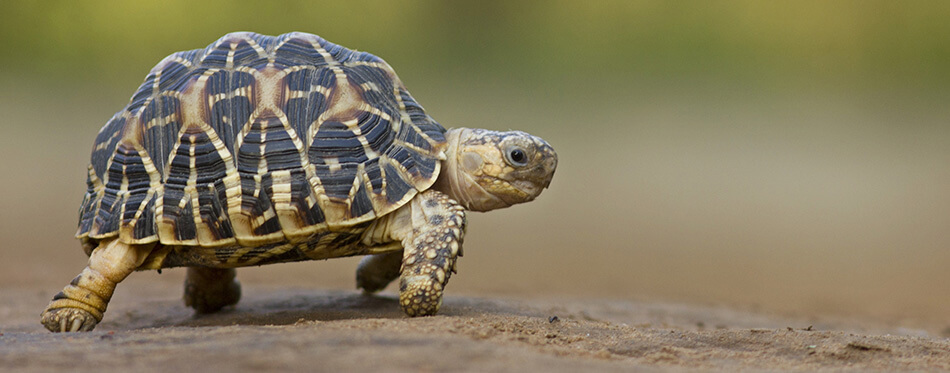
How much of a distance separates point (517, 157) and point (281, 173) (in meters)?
1.31

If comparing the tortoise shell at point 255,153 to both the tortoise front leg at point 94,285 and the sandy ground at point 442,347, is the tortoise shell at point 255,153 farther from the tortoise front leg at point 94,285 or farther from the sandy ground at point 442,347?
the sandy ground at point 442,347

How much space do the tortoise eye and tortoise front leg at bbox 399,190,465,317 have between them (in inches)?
16.7

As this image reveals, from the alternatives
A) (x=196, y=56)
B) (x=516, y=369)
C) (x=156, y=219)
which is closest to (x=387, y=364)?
(x=516, y=369)

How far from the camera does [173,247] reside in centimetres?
430

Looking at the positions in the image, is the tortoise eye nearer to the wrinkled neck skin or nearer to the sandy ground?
the wrinkled neck skin

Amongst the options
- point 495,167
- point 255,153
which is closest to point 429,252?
point 495,167

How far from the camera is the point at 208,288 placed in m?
5.51

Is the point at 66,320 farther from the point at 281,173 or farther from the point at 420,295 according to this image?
the point at 420,295

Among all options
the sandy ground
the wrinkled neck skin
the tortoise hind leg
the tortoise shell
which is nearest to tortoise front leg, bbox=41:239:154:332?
the tortoise shell

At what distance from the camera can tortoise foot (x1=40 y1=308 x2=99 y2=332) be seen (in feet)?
13.8

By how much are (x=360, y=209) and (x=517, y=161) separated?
0.95 metres

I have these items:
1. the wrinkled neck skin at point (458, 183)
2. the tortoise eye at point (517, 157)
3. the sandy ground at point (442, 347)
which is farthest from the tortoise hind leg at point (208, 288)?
the tortoise eye at point (517, 157)

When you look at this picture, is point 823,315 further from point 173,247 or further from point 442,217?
point 173,247

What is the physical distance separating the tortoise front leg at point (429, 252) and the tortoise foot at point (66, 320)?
184 centimetres
